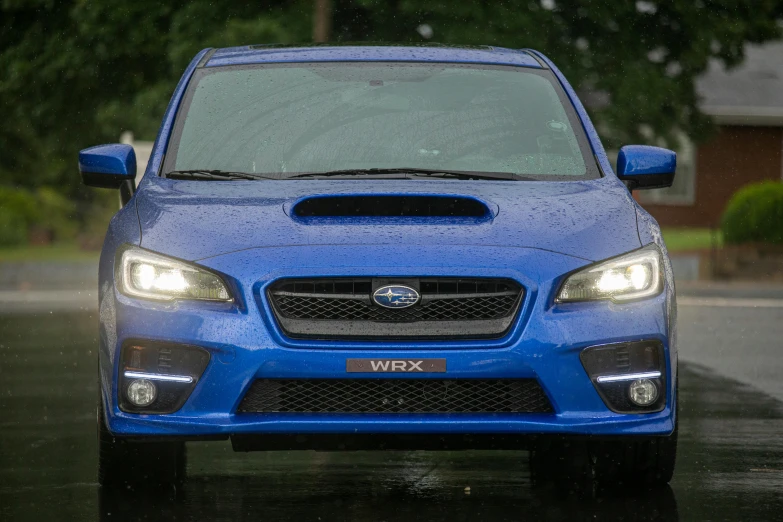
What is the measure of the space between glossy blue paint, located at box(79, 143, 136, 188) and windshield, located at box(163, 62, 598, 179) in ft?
0.77

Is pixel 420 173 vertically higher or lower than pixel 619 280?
higher

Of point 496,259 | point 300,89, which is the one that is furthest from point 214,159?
point 496,259

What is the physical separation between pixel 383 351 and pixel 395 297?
0.68ft

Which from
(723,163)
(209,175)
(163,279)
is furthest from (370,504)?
(723,163)

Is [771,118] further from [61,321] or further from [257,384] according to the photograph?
[257,384]

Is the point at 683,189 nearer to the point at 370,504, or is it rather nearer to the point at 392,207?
the point at 370,504

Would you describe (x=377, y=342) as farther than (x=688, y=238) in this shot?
No

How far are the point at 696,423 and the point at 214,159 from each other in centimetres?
391

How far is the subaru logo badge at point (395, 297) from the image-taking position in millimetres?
5863

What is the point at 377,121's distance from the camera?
7.15 meters

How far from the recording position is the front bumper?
5.79m

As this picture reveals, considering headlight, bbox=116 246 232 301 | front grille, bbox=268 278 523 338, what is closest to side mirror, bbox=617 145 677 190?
front grille, bbox=268 278 523 338

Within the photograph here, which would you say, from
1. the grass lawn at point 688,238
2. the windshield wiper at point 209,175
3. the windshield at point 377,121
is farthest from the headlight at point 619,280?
the grass lawn at point 688,238

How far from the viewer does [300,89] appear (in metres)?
7.39
